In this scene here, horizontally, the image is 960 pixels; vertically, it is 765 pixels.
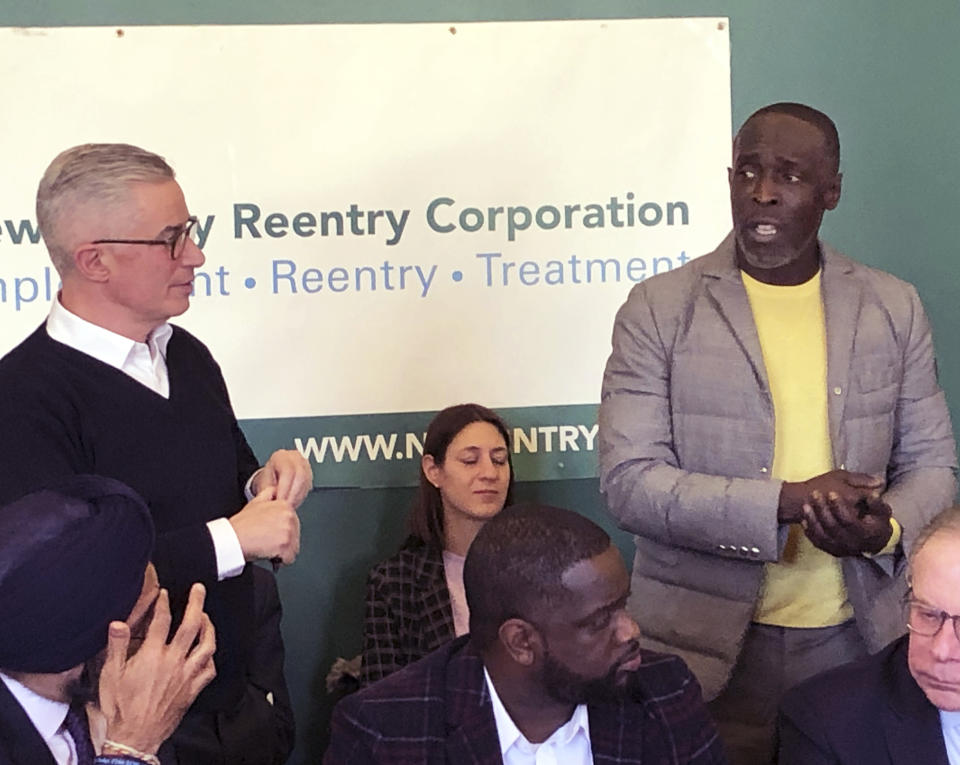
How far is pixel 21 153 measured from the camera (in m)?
3.20

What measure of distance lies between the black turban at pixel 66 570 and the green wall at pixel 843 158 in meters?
1.85

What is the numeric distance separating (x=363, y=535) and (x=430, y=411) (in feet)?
1.31

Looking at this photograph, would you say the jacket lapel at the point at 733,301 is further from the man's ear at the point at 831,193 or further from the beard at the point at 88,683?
the beard at the point at 88,683

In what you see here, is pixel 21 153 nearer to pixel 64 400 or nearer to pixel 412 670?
pixel 64 400

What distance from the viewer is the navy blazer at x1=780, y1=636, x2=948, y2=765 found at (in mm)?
1728

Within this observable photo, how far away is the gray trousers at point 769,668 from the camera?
7.13 feet

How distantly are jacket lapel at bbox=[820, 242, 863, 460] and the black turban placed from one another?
4.01ft

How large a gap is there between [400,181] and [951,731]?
204 centimetres

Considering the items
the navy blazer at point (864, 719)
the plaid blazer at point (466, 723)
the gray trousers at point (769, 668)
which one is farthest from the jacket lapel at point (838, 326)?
the plaid blazer at point (466, 723)

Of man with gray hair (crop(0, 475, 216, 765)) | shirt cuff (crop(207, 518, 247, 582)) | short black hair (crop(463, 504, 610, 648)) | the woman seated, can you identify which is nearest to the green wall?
the woman seated

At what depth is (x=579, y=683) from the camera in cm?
171

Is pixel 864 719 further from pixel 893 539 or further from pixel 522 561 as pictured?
pixel 522 561

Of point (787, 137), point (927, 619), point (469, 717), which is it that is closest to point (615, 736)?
point (469, 717)

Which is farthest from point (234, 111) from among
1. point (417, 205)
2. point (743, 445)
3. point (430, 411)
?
point (743, 445)
